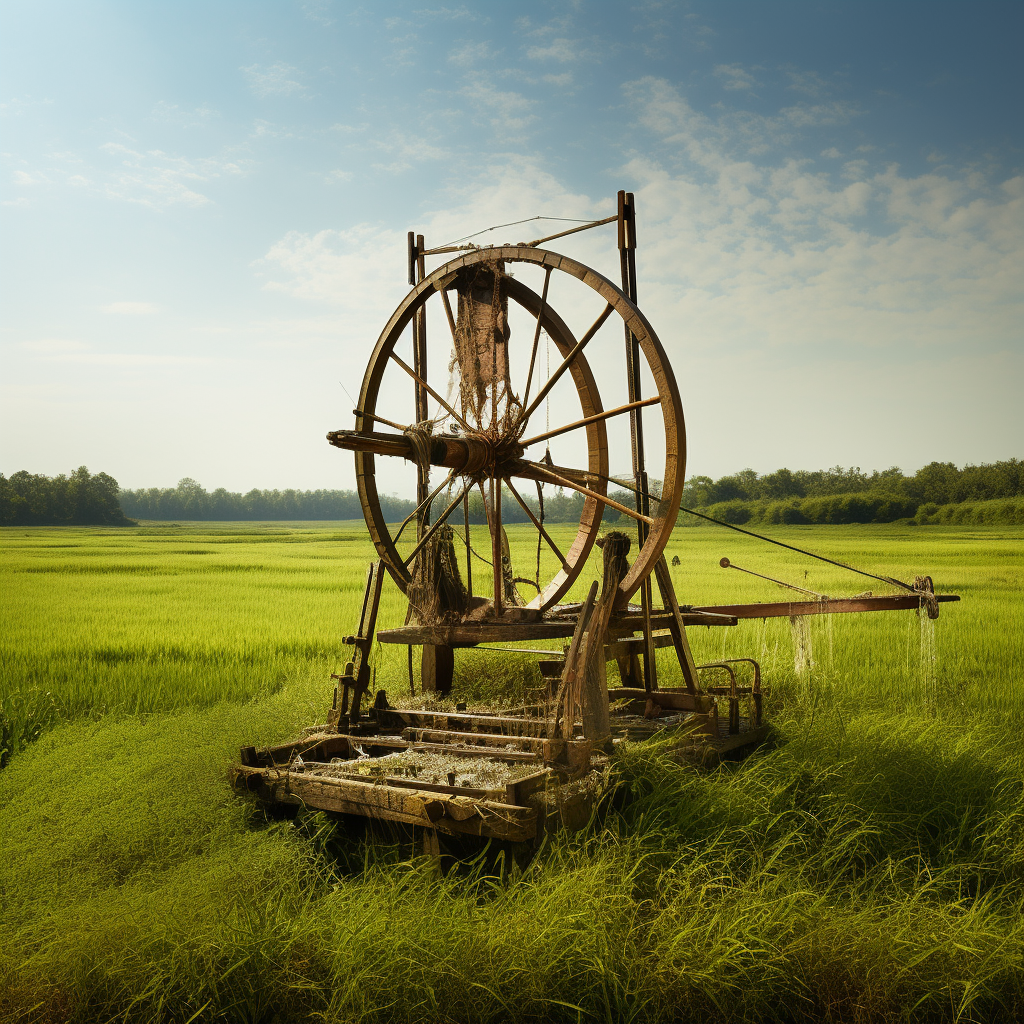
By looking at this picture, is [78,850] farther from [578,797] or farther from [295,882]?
[578,797]

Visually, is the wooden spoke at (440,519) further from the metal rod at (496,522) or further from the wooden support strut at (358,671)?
the wooden support strut at (358,671)

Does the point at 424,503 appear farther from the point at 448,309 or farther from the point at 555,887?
the point at 555,887

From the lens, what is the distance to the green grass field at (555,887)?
301 centimetres

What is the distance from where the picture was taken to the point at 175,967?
3.02 meters

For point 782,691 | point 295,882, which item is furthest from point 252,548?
point 295,882

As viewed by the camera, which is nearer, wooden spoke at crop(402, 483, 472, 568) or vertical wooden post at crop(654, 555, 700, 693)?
vertical wooden post at crop(654, 555, 700, 693)

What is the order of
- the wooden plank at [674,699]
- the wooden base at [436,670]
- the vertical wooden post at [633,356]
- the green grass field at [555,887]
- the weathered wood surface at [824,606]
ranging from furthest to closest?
1. the wooden base at [436,670]
2. the weathered wood surface at [824,606]
3. the vertical wooden post at [633,356]
4. the wooden plank at [674,699]
5. the green grass field at [555,887]

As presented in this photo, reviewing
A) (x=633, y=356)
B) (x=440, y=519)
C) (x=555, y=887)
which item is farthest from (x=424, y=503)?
(x=555, y=887)

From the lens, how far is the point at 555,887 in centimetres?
333

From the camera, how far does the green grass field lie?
3.01 meters

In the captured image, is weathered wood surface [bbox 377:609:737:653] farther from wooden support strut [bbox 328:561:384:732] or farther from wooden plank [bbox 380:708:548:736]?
wooden plank [bbox 380:708:548:736]

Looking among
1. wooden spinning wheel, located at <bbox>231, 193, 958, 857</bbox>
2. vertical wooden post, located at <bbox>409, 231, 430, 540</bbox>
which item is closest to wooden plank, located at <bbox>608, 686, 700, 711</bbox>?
wooden spinning wheel, located at <bbox>231, 193, 958, 857</bbox>

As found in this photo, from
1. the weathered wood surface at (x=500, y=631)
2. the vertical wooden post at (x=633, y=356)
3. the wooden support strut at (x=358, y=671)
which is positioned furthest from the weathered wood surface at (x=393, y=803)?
the vertical wooden post at (x=633, y=356)

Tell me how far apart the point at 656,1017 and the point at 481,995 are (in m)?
0.64
